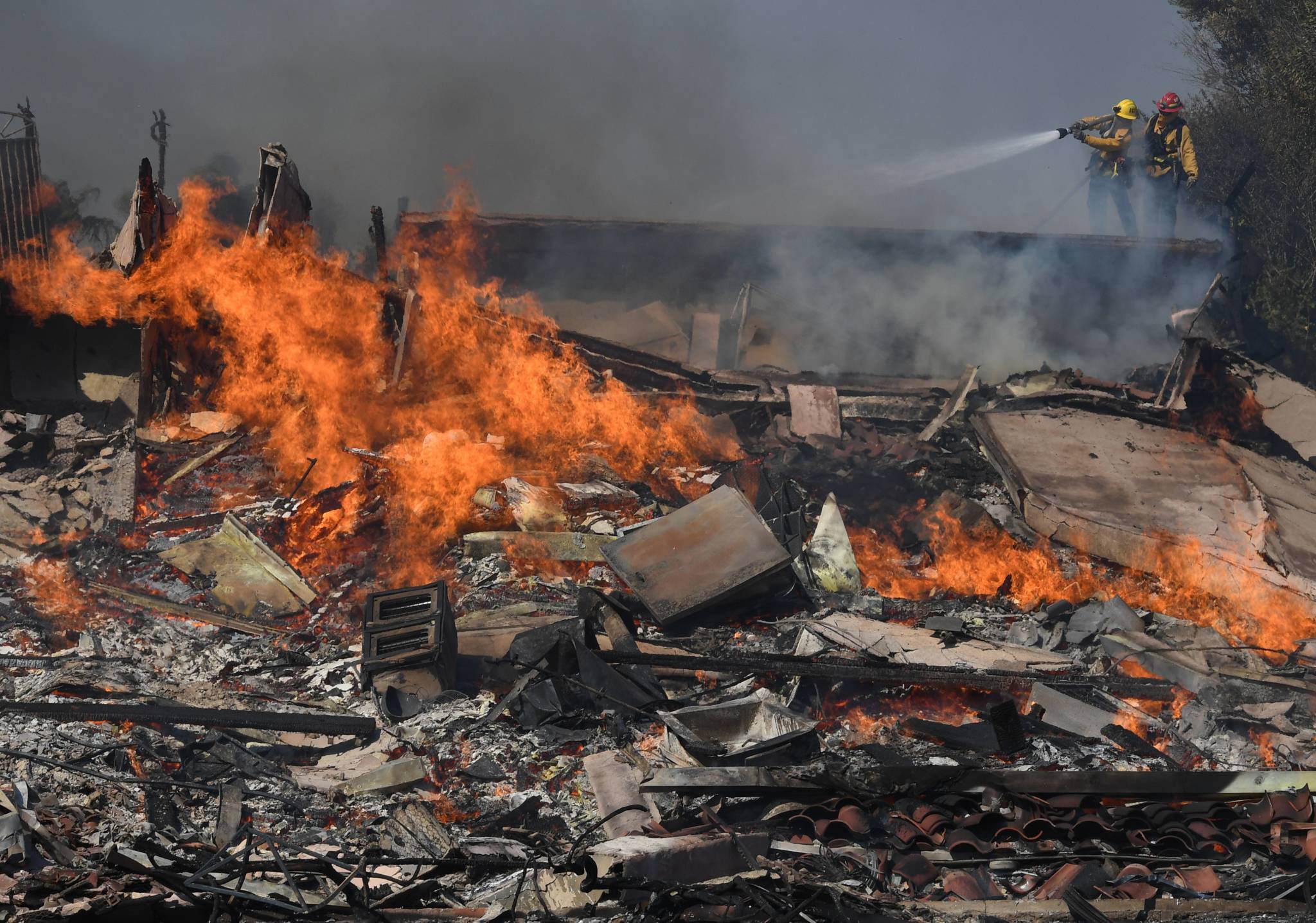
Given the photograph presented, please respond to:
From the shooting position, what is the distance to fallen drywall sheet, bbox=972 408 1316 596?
8078 millimetres

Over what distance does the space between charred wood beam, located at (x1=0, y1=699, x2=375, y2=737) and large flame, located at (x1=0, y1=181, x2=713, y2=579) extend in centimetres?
354

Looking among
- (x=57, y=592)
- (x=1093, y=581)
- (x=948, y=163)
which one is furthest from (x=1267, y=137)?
(x=57, y=592)

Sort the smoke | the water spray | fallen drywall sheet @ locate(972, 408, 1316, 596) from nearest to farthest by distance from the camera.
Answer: fallen drywall sheet @ locate(972, 408, 1316, 596)
the smoke
the water spray

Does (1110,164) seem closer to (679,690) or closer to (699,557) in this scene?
(699,557)

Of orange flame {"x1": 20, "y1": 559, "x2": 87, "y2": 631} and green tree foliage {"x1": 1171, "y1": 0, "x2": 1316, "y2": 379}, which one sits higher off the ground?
green tree foliage {"x1": 1171, "y1": 0, "x2": 1316, "y2": 379}

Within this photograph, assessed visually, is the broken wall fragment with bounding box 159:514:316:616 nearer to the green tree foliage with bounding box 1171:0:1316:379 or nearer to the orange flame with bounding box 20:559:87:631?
the orange flame with bounding box 20:559:87:631

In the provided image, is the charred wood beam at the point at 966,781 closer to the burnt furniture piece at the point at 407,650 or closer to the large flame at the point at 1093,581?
the burnt furniture piece at the point at 407,650

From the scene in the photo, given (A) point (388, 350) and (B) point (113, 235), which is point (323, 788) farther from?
(B) point (113, 235)

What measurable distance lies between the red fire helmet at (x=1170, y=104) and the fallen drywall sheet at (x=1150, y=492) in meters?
6.76

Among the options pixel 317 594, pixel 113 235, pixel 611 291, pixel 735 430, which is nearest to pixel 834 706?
pixel 317 594

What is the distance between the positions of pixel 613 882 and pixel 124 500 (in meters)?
6.79

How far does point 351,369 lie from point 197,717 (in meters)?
5.28

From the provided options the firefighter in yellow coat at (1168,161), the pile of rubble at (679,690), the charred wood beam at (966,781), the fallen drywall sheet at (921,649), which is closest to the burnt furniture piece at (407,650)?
the pile of rubble at (679,690)

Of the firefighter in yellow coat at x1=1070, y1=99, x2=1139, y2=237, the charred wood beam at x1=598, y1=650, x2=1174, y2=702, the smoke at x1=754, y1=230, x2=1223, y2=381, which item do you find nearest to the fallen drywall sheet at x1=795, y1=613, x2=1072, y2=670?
the charred wood beam at x1=598, y1=650, x2=1174, y2=702
